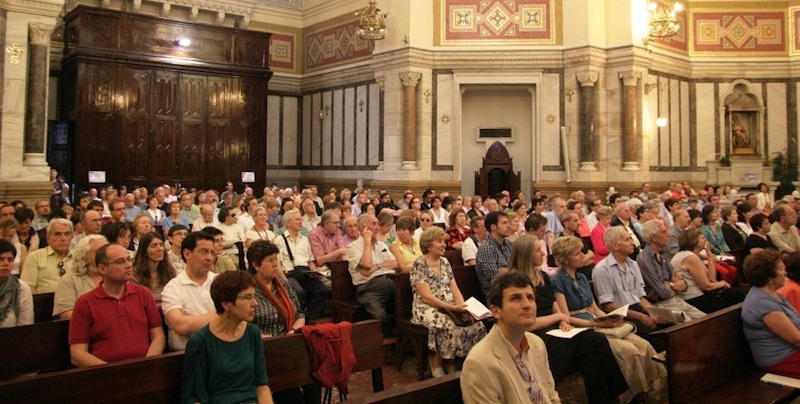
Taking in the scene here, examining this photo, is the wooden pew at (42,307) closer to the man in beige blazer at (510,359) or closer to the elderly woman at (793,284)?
the man in beige blazer at (510,359)

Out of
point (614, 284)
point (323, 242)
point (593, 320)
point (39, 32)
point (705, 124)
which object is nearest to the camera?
point (593, 320)

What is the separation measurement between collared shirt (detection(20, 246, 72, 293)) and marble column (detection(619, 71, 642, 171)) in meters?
13.8

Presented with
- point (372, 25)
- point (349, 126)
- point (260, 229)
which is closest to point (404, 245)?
point (260, 229)

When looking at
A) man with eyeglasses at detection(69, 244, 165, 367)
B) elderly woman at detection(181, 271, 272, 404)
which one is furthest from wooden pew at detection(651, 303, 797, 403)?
man with eyeglasses at detection(69, 244, 165, 367)

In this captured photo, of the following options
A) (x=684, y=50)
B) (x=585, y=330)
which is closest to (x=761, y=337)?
(x=585, y=330)

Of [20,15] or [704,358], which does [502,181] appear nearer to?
[20,15]

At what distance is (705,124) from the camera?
18266 mm

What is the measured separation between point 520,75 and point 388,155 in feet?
13.2

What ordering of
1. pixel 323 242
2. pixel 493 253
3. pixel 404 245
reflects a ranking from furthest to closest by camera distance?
pixel 323 242 → pixel 404 245 → pixel 493 253

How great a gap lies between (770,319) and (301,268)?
477 centimetres

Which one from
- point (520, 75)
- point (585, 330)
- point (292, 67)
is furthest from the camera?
point (292, 67)

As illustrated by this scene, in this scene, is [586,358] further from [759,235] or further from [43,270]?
[759,235]

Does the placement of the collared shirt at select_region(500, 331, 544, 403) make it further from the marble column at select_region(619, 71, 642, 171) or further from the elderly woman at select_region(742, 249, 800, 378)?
the marble column at select_region(619, 71, 642, 171)

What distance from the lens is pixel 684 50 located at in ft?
59.2
